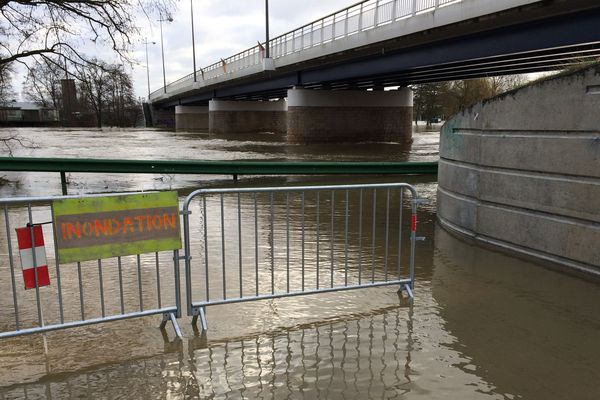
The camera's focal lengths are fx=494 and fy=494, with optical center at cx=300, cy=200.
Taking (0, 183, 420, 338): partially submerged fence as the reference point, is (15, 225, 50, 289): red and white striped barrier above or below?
above

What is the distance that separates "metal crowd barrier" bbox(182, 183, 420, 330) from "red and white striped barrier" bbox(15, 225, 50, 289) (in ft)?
3.61

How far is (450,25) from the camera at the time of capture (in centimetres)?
1875

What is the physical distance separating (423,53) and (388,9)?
8.76 feet

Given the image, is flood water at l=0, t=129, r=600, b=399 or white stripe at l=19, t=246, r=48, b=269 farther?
white stripe at l=19, t=246, r=48, b=269

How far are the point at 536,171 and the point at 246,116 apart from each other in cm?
6112

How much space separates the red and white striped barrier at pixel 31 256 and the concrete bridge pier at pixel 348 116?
35.5 meters

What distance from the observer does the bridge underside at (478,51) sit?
15.8 metres

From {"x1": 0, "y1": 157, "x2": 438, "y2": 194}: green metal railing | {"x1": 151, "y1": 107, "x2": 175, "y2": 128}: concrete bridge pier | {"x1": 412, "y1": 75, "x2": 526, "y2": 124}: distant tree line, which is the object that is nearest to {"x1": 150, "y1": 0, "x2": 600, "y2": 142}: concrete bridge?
{"x1": 0, "y1": 157, "x2": 438, "y2": 194}: green metal railing

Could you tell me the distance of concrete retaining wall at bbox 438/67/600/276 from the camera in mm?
5496

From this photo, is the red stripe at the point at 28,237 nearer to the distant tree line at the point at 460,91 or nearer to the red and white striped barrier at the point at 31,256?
the red and white striped barrier at the point at 31,256

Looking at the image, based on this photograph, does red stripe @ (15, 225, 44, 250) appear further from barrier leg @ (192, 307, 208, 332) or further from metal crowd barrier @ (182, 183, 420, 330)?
barrier leg @ (192, 307, 208, 332)

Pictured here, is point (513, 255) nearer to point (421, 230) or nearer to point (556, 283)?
point (556, 283)

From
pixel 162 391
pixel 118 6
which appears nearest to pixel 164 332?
pixel 162 391

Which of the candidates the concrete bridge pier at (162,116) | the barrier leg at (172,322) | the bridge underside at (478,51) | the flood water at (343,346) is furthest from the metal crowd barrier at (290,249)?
the concrete bridge pier at (162,116)
